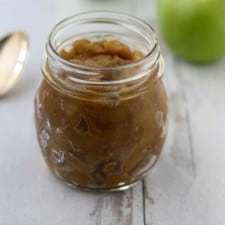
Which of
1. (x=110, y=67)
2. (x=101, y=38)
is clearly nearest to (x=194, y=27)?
(x=101, y=38)

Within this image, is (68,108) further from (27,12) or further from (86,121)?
(27,12)

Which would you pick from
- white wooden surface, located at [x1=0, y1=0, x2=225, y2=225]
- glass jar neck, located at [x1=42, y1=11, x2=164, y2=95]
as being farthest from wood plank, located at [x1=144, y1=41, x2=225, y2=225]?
glass jar neck, located at [x1=42, y1=11, x2=164, y2=95]

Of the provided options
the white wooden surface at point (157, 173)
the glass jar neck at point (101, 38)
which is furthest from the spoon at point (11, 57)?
the glass jar neck at point (101, 38)


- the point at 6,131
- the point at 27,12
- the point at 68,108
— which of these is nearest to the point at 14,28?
the point at 27,12

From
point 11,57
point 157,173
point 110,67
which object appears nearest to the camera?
point 110,67

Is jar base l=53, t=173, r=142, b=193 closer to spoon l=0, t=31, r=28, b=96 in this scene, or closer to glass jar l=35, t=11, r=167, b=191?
glass jar l=35, t=11, r=167, b=191

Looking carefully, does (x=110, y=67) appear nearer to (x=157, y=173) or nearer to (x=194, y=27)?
(x=157, y=173)
